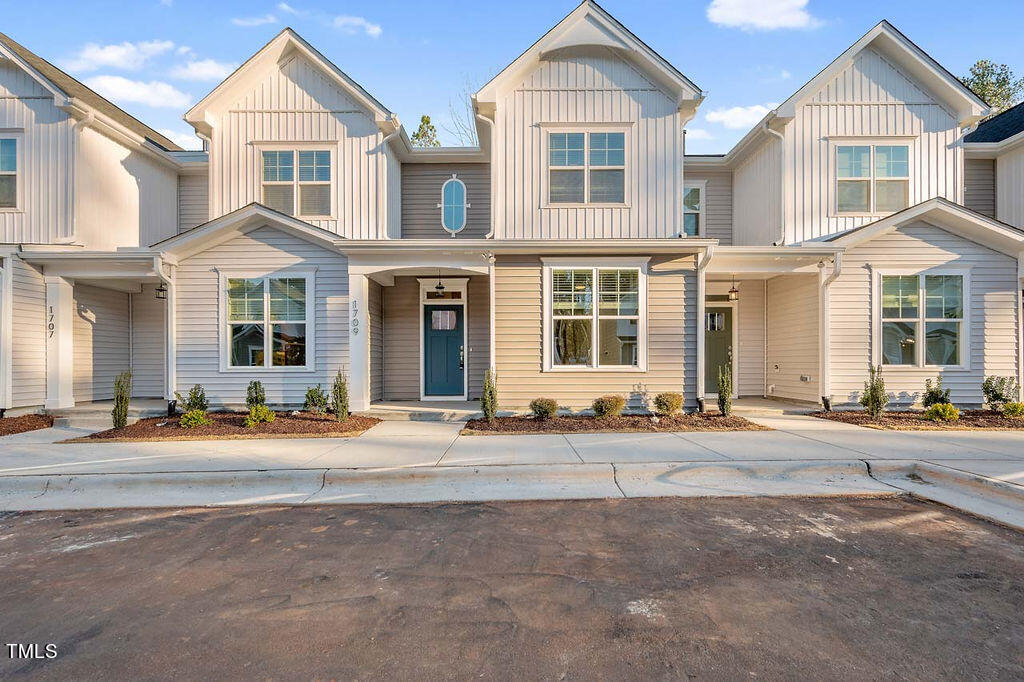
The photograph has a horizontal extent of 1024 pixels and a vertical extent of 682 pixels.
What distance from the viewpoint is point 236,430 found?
28.1 ft

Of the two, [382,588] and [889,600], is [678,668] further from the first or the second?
[382,588]

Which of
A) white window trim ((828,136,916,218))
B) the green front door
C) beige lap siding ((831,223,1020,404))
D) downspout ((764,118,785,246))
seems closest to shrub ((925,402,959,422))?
beige lap siding ((831,223,1020,404))

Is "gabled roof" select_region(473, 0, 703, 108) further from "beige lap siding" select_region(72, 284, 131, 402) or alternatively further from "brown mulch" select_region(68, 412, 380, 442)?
"beige lap siding" select_region(72, 284, 131, 402)

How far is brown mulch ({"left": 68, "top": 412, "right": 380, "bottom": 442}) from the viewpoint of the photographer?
8.21 m

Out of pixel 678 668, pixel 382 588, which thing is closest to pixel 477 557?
pixel 382 588

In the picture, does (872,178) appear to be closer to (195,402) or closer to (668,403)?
(668,403)

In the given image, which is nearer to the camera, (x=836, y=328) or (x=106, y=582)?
(x=106, y=582)

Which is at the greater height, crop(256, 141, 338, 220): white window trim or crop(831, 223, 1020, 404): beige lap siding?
crop(256, 141, 338, 220): white window trim

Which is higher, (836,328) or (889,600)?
(836,328)

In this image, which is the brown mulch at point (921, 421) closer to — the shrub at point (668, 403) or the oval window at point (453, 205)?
the shrub at point (668, 403)

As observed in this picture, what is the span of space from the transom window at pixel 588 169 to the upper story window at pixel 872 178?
195 inches

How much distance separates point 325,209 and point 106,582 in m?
9.23

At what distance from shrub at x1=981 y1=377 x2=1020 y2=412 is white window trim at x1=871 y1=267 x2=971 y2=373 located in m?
0.45

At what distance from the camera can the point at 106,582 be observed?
347cm
